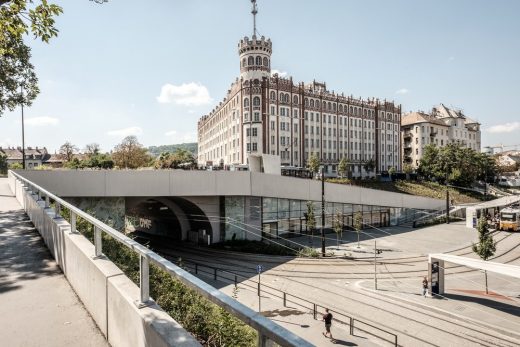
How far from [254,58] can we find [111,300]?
69093mm

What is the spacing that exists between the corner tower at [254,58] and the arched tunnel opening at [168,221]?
34389 millimetres

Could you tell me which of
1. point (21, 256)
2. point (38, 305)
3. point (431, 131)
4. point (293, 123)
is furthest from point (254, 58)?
point (38, 305)

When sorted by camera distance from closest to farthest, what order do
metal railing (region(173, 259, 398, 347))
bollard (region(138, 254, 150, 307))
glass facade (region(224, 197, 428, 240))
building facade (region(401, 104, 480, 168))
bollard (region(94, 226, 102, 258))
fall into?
bollard (region(138, 254, 150, 307))
bollard (region(94, 226, 102, 258))
metal railing (region(173, 259, 398, 347))
glass facade (region(224, 197, 428, 240))
building facade (region(401, 104, 480, 168))

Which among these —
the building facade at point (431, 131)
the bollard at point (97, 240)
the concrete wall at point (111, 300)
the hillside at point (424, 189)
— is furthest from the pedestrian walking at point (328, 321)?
the building facade at point (431, 131)

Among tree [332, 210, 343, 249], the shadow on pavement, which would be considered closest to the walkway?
the shadow on pavement

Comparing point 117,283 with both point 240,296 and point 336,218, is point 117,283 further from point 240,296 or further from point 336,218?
point 336,218

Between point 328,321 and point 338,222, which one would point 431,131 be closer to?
point 338,222

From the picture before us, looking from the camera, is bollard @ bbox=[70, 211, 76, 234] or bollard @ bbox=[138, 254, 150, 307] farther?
bollard @ bbox=[70, 211, 76, 234]

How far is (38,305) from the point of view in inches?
201

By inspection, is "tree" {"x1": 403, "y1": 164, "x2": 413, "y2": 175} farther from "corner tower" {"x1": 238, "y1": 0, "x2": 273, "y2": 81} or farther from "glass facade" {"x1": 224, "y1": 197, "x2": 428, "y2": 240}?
"glass facade" {"x1": 224, "y1": 197, "x2": 428, "y2": 240}

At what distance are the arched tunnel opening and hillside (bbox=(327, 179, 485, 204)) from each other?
35992 millimetres

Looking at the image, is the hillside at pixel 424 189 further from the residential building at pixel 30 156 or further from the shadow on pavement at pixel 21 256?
the residential building at pixel 30 156

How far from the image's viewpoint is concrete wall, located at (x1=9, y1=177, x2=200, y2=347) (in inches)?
116

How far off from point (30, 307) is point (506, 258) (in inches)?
1505
